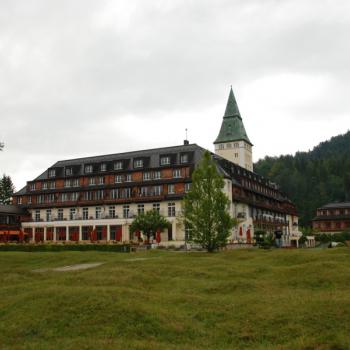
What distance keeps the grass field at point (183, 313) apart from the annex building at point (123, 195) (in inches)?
1735

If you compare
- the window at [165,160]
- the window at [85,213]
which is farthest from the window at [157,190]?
the window at [85,213]

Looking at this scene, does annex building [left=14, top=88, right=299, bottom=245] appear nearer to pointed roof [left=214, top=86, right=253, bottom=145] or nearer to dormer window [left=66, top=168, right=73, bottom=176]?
dormer window [left=66, top=168, right=73, bottom=176]

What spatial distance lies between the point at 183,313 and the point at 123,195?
61.6 m

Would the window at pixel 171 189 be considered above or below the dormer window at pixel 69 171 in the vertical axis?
below

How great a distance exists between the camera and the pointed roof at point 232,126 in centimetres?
10825

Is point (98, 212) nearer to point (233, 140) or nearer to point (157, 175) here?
point (157, 175)

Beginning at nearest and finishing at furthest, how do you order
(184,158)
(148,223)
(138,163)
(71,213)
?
(148,223), (184,158), (138,163), (71,213)

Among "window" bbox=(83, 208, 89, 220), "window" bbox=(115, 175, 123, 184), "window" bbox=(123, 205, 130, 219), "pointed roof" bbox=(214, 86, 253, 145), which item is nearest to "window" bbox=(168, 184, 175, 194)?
"window" bbox=(123, 205, 130, 219)

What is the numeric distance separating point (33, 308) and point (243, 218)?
61.7 m

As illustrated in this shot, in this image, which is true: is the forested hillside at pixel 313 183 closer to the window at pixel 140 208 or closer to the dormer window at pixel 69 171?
the window at pixel 140 208

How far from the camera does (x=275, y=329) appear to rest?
51.3 feet

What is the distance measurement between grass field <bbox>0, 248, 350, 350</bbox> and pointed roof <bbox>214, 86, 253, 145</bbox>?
3300 inches

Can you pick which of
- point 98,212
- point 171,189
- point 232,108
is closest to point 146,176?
point 171,189

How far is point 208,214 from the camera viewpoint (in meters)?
43.8
